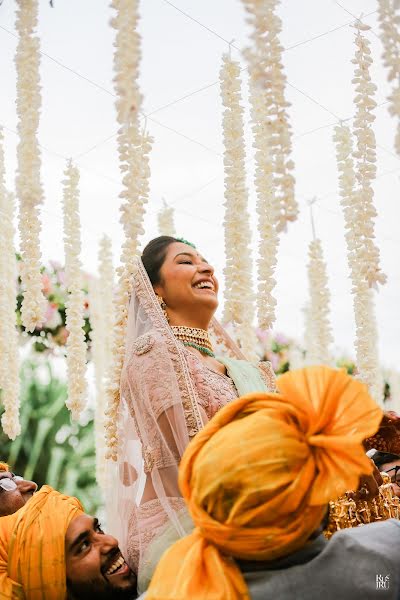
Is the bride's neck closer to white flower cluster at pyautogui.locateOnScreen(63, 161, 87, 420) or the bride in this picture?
the bride

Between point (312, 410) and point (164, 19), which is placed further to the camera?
point (164, 19)

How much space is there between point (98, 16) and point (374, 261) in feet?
7.87

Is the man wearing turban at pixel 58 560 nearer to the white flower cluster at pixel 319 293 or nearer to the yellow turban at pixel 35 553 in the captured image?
the yellow turban at pixel 35 553

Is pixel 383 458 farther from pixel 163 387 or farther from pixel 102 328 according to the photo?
pixel 102 328

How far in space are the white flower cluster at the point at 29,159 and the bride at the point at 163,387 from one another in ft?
2.15

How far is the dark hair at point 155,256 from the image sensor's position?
3.15m

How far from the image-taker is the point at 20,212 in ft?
11.6

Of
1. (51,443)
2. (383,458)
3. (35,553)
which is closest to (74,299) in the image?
(383,458)

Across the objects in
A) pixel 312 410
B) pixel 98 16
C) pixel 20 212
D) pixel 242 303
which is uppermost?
pixel 98 16

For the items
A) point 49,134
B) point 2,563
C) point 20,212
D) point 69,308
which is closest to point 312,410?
point 2,563

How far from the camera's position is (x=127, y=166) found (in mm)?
2949

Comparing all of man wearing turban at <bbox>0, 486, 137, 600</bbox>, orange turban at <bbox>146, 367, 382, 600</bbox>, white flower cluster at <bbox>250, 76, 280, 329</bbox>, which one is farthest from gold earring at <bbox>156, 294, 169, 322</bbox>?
orange turban at <bbox>146, 367, 382, 600</bbox>

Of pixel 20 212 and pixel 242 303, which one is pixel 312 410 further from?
pixel 20 212

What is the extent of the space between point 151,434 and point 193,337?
558mm
